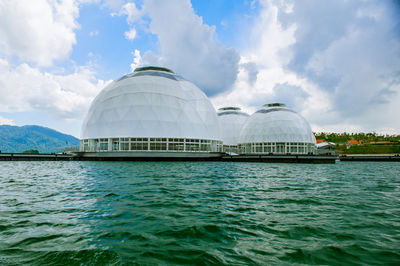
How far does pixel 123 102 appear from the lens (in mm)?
55844

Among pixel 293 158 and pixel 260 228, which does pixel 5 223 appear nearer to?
pixel 260 228

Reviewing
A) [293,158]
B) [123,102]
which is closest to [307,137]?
[293,158]

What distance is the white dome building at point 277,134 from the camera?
71875 millimetres

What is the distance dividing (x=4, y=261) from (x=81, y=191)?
8.64 meters

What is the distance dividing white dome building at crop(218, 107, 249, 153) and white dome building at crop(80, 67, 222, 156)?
99.4 ft

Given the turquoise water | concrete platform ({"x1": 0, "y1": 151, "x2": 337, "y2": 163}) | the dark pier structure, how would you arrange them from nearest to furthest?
the turquoise water → the dark pier structure → concrete platform ({"x1": 0, "y1": 151, "x2": 337, "y2": 163})

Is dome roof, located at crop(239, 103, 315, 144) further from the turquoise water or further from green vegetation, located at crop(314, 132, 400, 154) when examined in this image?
the turquoise water

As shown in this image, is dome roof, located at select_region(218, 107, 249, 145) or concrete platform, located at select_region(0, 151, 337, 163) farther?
dome roof, located at select_region(218, 107, 249, 145)

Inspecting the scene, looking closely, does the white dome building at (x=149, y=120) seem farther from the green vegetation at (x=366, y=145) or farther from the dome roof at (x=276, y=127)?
the green vegetation at (x=366, y=145)

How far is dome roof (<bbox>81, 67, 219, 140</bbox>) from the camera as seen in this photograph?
175ft

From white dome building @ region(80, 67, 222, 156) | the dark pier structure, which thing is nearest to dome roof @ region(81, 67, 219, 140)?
white dome building @ region(80, 67, 222, 156)

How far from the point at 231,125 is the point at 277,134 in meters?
25.6

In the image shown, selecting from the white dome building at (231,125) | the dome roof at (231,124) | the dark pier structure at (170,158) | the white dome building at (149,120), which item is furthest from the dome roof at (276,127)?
the dark pier structure at (170,158)

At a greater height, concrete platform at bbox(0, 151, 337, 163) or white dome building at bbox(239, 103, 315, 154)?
white dome building at bbox(239, 103, 315, 154)
